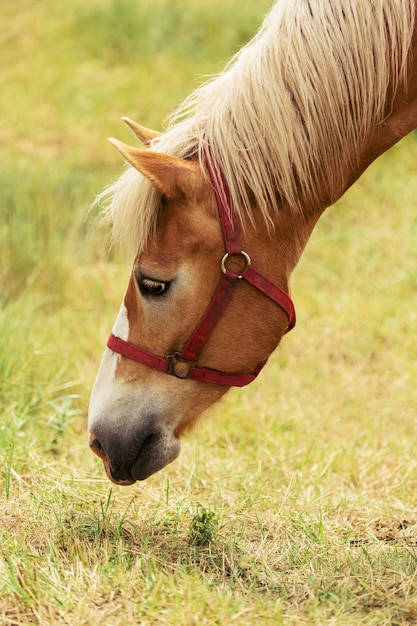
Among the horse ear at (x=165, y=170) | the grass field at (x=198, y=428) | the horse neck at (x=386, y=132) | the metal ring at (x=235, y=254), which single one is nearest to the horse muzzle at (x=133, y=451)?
the grass field at (x=198, y=428)

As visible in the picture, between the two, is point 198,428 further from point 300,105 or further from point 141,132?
point 300,105

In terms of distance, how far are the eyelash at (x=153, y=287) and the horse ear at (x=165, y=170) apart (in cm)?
25

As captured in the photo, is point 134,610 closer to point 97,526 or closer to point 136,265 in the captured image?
point 97,526

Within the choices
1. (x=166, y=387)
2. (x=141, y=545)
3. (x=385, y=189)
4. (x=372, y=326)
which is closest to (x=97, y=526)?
(x=141, y=545)

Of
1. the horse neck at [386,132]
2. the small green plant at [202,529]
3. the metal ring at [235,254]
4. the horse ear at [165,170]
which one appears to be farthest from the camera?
the small green plant at [202,529]

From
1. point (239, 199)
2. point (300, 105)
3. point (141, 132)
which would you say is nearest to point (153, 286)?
point (239, 199)

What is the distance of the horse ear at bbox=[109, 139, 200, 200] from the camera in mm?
2230

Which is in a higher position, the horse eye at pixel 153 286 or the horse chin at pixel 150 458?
the horse eye at pixel 153 286

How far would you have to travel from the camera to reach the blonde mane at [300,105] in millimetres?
2381

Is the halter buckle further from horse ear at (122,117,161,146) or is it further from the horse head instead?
horse ear at (122,117,161,146)

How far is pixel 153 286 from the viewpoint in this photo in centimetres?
242

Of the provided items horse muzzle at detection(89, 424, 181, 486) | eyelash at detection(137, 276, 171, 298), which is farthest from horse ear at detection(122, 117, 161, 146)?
horse muzzle at detection(89, 424, 181, 486)

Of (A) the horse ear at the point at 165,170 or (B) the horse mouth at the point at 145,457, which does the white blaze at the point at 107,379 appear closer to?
(B) the horse mouth at the point at 145,457

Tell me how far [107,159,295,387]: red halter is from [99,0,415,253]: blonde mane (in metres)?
0.05
